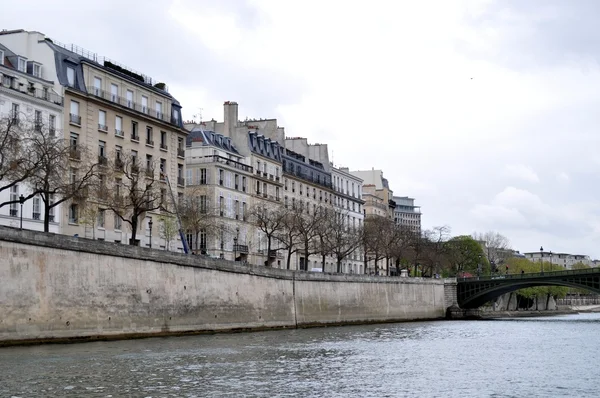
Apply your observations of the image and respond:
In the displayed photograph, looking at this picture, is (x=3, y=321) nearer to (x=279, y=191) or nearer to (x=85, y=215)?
(x=85, y=215)

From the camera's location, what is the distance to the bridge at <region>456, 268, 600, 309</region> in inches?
3595

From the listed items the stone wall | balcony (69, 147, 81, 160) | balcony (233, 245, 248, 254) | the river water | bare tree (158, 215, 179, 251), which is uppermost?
balcony (69, 147, 81, 160)

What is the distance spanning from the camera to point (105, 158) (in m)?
61.8

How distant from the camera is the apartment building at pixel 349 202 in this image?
115 metres

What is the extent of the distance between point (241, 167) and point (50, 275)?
44.7 metres

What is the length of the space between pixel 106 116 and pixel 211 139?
21666 millimetres

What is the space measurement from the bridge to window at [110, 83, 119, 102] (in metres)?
47.6

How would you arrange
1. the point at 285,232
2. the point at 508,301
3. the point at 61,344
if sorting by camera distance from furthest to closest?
the point at 508,301 → the point at 285,232 → the point at 61,344

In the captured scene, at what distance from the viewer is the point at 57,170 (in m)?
52.2

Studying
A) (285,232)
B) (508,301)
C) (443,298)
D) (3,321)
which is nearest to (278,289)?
(285,232)

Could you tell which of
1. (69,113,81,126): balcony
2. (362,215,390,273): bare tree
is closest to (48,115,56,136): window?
(69,113,81,126): balcony

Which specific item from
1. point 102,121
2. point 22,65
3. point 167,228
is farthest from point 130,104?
point 22,65

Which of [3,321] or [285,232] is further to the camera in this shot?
[285,232]

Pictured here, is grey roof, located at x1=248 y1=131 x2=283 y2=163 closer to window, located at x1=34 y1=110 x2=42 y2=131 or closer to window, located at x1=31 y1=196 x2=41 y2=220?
window, located at x1=34 y1=110 x2=42 y2=131
